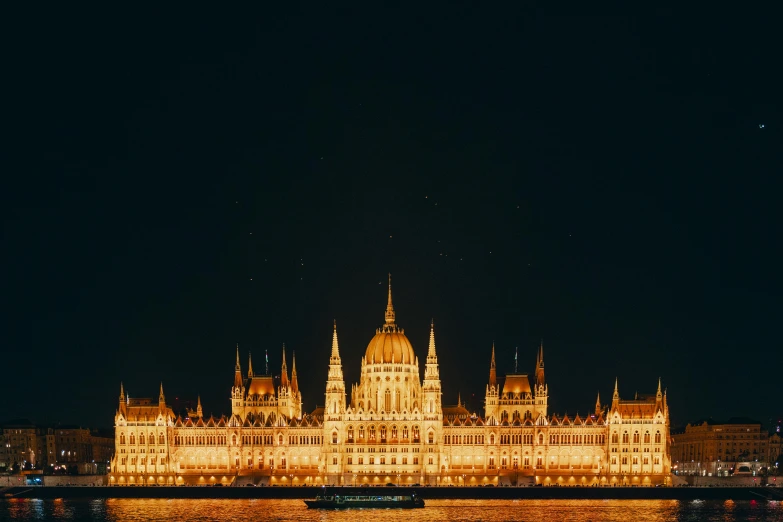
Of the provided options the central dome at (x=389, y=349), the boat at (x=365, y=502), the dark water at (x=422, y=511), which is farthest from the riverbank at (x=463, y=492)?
the central dome at (x=389, y=349)

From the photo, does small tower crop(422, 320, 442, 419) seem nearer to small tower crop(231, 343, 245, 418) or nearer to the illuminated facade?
the illuminated facade

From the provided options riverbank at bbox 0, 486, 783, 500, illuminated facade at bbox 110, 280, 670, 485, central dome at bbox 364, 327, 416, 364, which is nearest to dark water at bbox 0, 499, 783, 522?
riverbank at bbox 0, 486, 783, 500

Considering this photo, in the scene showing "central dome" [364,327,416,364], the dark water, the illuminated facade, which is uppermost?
"central dome" [364,327,416,364]

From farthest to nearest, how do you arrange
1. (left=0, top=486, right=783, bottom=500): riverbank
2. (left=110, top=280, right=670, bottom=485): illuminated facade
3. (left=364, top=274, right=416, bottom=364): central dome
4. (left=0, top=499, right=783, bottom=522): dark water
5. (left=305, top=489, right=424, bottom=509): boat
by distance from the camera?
1. (left=364, top=274, right=416, bottom=364): central dome
2. (left=110, top=280, right=670, bottom=485): illuminated facade
3. (left=0, top=486, right=783, bottom=500): riverbank
4. (left=305, top=489, right=424, bottom=509): boat
5. (left=0, top=499, right=783, bottom=522): dark water

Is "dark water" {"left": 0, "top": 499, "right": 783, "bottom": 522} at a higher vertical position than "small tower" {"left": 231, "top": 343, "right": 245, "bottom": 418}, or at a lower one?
lower

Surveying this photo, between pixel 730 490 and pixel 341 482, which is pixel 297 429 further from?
pixel 730 490

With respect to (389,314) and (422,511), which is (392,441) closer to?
(389,314)

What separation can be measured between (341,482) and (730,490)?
40.3 m

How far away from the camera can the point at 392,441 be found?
172 m

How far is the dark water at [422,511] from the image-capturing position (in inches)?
5335

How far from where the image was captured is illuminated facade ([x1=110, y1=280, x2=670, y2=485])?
170 meters

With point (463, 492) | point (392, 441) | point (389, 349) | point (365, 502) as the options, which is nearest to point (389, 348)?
point (389, 349)

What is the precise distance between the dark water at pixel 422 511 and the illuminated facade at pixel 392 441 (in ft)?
41.1

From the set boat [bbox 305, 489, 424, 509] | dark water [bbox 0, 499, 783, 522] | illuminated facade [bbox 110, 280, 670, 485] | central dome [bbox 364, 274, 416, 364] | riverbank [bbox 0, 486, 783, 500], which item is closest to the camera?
dark water [bbox 0, 499, 783, 522]
